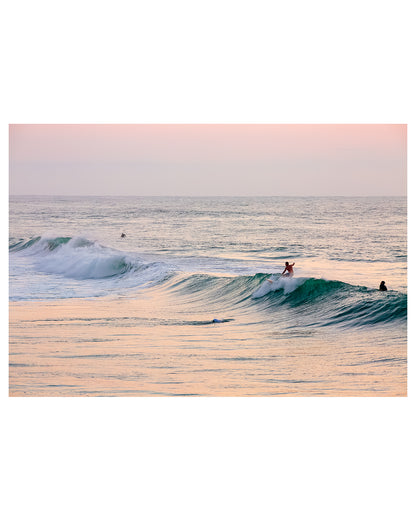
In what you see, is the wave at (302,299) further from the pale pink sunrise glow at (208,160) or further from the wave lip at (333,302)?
the pale pink sunrise glow at (208,160)

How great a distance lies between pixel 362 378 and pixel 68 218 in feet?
14.4

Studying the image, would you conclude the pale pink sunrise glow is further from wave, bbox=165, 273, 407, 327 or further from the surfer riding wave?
the surfer riding wave

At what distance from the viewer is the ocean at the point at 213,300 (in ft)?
19.1

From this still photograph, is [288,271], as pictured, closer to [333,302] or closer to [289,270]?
[289,270]

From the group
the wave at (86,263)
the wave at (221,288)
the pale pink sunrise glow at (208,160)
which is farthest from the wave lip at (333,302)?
the wave at (86,263)

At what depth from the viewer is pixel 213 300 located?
793 centimetres

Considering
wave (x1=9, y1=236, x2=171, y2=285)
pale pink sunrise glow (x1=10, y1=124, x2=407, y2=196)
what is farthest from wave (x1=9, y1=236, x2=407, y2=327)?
pale pink sunrise glow (x1=10, y1=124, x2=407, y2=196)

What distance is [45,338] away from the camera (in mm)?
6398

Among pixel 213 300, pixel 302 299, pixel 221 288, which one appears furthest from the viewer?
pixel 221 288

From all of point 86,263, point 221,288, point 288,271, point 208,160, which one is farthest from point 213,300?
point 86,263

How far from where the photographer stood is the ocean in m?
5.83

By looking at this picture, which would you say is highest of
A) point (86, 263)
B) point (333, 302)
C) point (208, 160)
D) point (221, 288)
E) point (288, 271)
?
point (208, 160)

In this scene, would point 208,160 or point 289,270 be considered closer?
point 208,160
